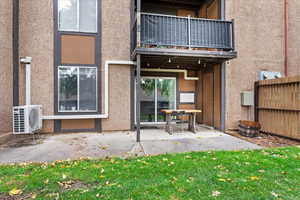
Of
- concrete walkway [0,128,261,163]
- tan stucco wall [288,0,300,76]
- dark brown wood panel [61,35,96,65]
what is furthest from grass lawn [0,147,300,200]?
tan stucco wall [288,0,300,76]

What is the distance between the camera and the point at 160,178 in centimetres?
271

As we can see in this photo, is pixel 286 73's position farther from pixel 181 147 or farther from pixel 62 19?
pixel 62 19

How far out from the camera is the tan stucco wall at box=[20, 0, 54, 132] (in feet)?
19.5

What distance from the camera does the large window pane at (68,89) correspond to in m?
6.16

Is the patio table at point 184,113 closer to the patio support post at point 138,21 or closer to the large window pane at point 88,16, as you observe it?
the patio support post at point 138,21

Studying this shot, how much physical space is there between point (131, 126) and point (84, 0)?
530cm

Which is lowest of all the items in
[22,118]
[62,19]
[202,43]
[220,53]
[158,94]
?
[22,118]

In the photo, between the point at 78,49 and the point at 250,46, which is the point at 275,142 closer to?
the point at 250,46

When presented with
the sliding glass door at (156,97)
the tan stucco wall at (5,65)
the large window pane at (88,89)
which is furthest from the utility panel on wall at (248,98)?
the tan stucco wall at (5,65)

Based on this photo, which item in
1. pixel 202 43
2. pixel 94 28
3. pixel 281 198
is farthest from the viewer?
pixel 94 28

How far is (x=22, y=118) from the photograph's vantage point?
4.89 meters

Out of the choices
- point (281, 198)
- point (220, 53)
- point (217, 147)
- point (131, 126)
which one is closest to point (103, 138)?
point (131, 126)

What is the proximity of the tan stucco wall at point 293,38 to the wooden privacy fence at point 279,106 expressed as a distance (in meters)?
2.31

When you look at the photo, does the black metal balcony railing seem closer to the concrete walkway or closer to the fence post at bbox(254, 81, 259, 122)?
the fence post at bbox(254, 81, 259, 122)
